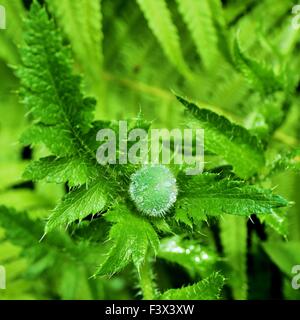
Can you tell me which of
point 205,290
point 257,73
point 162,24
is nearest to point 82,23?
point 162,24

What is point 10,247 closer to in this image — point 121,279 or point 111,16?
point 121,279

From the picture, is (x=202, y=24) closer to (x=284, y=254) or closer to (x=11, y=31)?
(x=11, y=31)

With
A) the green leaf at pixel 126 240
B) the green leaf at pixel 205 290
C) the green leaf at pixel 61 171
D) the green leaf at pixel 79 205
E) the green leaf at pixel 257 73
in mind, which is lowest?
the green leaf at pixel 205 290

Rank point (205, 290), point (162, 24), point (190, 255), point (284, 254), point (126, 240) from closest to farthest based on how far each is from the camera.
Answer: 1. point (126, 240)
2. point (205, 290)
3. point (190, 255)
4. point (284, 254)
5. point (162, 24)

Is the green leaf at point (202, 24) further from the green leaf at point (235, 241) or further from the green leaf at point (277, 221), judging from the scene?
the green leaf at point (277, 221)

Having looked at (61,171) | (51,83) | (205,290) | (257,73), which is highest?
(257,73)

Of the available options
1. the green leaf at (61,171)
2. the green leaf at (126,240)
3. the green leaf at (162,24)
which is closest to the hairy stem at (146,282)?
the green leaf at (126,240)
